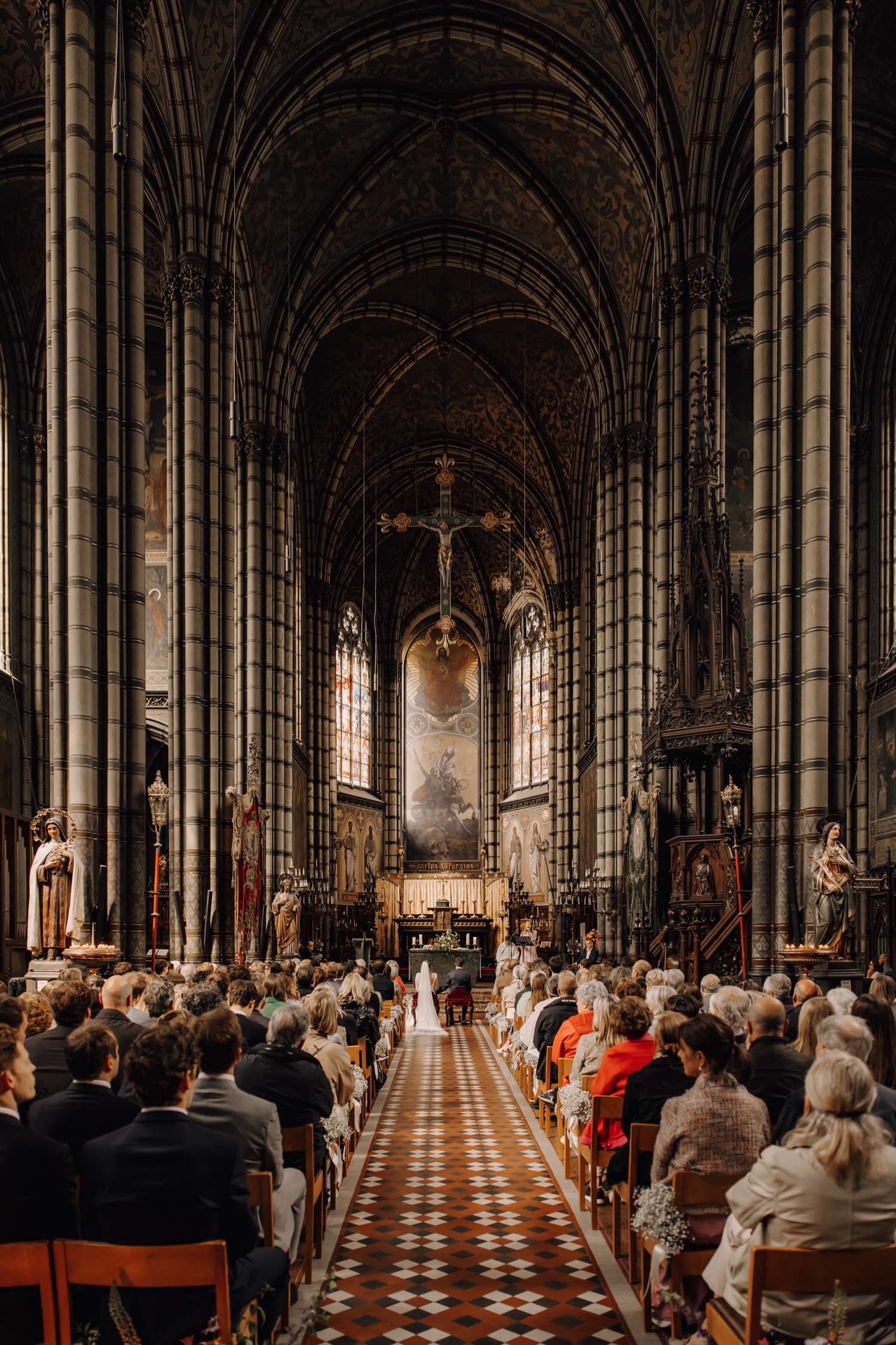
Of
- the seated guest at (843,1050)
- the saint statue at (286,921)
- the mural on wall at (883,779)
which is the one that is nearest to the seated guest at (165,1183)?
the seated guest at (843,1050)

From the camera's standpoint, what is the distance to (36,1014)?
6.68 metres

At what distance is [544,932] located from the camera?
1567 inches

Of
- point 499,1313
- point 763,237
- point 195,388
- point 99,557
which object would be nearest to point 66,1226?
point 499,1313

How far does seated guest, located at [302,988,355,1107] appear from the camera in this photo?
8.10m

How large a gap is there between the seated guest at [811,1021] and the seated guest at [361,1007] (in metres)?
6.54

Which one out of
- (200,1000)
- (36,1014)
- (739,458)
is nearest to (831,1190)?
(200,1000)

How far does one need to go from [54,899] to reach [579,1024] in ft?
19.9

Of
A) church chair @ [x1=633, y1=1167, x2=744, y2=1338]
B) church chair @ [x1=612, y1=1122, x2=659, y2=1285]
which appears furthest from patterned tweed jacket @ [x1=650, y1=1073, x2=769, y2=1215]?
church chair @ [x1=612, y1=1122, x2=659, y2=1285]

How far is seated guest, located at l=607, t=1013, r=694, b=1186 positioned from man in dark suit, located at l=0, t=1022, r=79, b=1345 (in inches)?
122

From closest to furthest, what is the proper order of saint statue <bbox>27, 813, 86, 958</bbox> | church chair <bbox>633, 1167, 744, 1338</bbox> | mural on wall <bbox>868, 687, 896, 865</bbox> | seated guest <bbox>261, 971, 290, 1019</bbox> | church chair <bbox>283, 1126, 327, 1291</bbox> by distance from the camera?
church chair <bbox>633, 1167, 744, 1338</bbox>
church chair <bbox>283, 1126, 327, 1291</bbox>
seated guest <bbox>261, 971, 290, 1019</bbox>
saint statue <bbox>27, 813, 86, 958</bbox>
mural on wall <bbox>868, 687, 896, 865</bbox>

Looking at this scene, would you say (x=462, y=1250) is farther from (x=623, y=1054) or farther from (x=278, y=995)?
(x=278, y=995)

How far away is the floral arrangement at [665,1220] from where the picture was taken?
4.90 metres

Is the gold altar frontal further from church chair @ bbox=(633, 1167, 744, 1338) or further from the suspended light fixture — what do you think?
church chair @ bbox=(633, 1167, 744, 1338)

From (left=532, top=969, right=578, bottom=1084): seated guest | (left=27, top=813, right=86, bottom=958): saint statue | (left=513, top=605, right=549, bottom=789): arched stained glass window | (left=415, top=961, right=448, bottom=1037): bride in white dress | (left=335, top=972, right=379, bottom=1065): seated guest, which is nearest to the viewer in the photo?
(left=532, top=969, right=578, bottom=1084): seated guest
